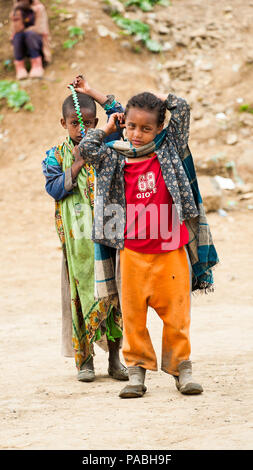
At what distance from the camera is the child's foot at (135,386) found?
3736 mm

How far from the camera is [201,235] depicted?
12.6ft

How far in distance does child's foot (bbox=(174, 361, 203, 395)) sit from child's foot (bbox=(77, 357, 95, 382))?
75 centimetres

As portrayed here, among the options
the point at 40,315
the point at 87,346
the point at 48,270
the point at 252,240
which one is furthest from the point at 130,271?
the point at 252,240

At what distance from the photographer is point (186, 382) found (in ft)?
12.2

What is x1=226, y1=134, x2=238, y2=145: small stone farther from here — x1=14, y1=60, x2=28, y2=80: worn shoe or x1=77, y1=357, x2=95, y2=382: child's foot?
x1=77, y1=357, x2=95, y2=382: child's foot

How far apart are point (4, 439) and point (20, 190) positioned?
8971mm

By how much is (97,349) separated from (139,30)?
1059 centimetres

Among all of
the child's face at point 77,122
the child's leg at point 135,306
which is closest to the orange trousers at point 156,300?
the child's leg at point 135,306

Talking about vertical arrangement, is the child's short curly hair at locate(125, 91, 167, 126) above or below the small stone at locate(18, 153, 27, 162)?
above

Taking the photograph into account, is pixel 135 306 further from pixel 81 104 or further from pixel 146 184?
pixel 81 104

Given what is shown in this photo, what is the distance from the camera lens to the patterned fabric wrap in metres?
4.24

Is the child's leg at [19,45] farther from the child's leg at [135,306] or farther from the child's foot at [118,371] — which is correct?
the child's leg at [135,306]

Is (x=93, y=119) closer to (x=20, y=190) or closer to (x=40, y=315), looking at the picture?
(x=40, y=315)

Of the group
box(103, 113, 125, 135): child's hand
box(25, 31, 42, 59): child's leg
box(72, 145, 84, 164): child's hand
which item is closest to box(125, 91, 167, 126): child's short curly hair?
box(103, 113, 125, 135): child's hand
